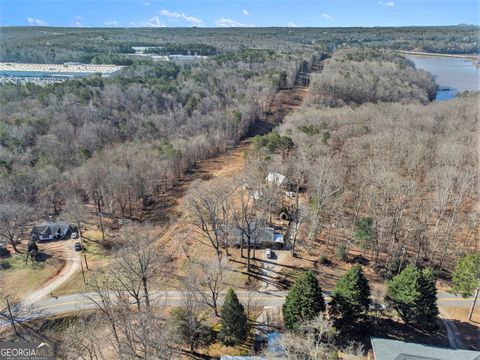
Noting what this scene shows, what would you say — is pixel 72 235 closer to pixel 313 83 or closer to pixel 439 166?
pixel 439 166

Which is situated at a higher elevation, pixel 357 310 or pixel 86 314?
pixel 357 310

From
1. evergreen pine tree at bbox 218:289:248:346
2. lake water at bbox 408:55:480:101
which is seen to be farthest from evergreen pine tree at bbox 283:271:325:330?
lake water at bbox 408:55:480:101

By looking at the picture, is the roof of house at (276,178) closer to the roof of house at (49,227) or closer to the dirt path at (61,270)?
the dirt path at (61,270)

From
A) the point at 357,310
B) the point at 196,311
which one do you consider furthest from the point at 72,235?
the point at 357,310

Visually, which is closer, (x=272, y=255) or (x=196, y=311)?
(x=196, y=311)

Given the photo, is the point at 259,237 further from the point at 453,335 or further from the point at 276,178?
the point at 453,335

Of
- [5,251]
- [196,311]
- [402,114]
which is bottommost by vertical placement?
[5,251]

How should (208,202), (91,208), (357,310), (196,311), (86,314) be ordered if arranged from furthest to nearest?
(91,208) < (208,202) < (86,314) < (196,311) < (357,310)
